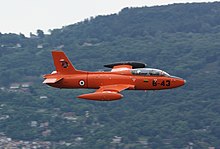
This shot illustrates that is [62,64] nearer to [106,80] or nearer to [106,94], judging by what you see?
[106,80]

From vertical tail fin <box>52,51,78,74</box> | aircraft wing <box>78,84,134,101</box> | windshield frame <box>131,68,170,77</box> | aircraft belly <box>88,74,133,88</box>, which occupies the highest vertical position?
vertical tail fin <box>52,51,78,74</box>

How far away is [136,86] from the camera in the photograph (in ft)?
369

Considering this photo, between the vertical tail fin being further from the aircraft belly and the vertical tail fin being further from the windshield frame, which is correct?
the windshield frame

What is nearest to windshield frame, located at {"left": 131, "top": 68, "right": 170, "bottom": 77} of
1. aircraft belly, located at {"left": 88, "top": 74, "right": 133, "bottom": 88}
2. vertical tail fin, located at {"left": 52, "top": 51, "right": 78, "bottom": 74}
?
aircraft belly, located at {"left": 88, "top": 74, "right": 133, "bottom": 88}

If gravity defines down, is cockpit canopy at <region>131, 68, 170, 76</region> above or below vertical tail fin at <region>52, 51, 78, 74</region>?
below

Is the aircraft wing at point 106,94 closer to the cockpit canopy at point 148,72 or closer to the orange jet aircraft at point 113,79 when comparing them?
the orange jet aircraft at point 113,79

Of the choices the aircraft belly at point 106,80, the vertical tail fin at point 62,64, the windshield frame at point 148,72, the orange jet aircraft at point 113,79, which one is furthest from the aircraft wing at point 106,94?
the vertical tail fin at point 62,64

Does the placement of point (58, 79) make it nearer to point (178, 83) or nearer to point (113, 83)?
point (113, 83)

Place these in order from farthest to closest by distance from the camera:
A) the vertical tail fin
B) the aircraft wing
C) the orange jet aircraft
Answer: the vertical tail fin
the orange jet aircraft
the aircraft wing

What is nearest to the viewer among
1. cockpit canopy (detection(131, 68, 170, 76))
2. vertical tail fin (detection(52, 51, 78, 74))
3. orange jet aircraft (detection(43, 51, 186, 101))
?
orange jet aircraft (detection(43, 51, 186, 101))

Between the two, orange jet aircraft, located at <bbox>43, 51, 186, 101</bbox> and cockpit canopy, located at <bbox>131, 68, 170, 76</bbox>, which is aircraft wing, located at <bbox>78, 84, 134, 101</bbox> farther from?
cockpit canopy, located at <bbox>131, 68, 170, 76</bbox>

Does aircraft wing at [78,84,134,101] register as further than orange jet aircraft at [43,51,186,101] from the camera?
No

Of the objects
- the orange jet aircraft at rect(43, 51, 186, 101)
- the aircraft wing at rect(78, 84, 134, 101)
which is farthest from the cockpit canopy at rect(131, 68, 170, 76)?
the aircraft wing at rect(78, 84, 134, 101)

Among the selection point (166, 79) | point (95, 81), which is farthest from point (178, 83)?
point (95, 81)
